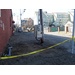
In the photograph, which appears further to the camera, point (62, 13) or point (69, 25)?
point (62, 13)

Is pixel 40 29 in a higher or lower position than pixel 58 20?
lower

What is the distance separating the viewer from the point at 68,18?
159 feet

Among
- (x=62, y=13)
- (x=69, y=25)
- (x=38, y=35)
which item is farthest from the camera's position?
(x=62, y=13)

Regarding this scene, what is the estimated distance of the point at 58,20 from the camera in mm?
48688
